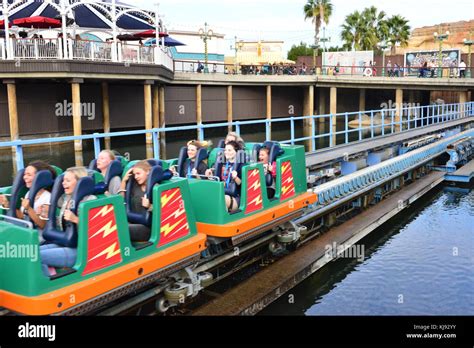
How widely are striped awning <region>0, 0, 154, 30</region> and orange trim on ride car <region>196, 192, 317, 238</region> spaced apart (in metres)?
19.6

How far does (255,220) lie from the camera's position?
629 centimetres

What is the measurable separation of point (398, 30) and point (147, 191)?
195ft

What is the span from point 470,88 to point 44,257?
3599cm

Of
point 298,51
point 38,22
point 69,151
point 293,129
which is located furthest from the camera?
point 298,51

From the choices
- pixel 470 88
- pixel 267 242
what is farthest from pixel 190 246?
pixel 470 88

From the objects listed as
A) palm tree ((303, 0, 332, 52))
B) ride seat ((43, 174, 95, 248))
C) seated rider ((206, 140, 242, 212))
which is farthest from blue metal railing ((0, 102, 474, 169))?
palm tree ((303, 0, 332, 52))

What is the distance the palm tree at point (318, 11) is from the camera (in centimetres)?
5575

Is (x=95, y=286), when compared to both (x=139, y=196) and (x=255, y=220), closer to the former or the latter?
(x=139, y=196)

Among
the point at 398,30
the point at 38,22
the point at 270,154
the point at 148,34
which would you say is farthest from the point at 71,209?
the point at 398,30

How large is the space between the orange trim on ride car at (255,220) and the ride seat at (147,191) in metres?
1.00

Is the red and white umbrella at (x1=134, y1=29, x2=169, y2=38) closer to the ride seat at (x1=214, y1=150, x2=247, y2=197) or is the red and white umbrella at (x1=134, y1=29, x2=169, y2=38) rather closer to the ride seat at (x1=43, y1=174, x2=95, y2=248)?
the ride seat at (x1=214, y1=150, x2=247, y2=197)

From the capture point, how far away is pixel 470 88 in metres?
35.0

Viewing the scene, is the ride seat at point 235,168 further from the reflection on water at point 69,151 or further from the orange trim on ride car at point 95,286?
the reflection on water at point 69,151

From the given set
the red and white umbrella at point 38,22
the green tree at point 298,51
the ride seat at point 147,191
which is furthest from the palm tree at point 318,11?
the ride seat at point 147,191
